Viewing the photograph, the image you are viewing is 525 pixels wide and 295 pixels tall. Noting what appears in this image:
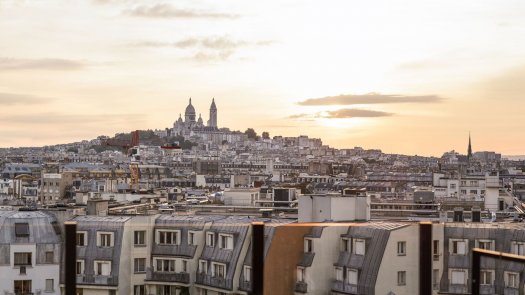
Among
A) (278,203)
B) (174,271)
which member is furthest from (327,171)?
(174,271)

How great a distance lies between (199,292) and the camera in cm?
1565

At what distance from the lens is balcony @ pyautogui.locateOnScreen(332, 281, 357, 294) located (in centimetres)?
1365

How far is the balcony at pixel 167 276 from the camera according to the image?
1595 cm

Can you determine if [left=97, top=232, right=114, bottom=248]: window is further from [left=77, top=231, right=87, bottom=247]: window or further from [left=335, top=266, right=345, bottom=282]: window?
[left=335, top=266, right=345, bottom=282]: window

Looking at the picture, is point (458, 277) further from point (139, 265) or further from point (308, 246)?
point (139, 265)

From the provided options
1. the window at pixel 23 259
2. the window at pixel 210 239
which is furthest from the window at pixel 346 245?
the window at pixel 23 259

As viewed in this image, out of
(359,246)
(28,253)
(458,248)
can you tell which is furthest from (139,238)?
(458,248)

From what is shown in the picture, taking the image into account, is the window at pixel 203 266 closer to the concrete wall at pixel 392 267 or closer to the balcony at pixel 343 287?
the balcony at pixel 343 287

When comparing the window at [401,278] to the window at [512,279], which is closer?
the window at [512,279]

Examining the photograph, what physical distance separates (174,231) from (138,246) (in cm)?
75

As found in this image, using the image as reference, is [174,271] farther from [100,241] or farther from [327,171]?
[327,171]

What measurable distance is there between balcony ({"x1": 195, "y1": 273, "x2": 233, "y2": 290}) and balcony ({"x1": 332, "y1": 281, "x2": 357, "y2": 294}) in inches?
73.0

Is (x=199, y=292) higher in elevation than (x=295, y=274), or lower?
lower

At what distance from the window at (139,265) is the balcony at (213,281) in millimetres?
1002
